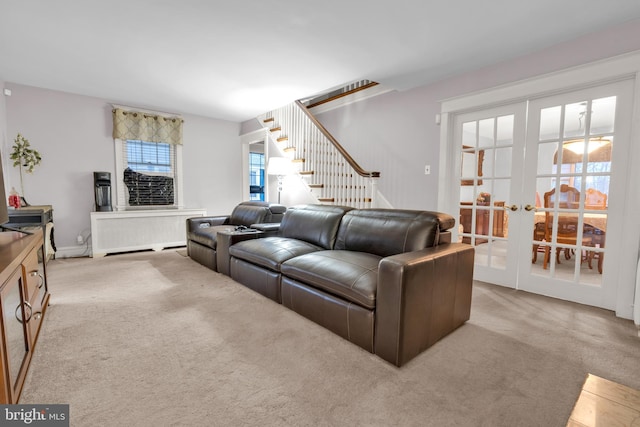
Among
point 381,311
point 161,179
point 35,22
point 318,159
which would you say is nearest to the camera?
point 381,311

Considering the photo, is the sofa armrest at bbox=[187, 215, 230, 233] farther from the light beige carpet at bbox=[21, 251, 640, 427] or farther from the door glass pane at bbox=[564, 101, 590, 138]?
the door glass pane at bbox=[564, 101, 590, 138]

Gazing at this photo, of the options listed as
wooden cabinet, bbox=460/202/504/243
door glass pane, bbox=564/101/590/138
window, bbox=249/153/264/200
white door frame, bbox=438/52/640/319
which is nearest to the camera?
white door frame, bbox=438/52/640/319

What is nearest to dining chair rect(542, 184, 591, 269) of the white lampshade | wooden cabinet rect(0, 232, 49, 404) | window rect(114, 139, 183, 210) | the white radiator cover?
the white lampshade

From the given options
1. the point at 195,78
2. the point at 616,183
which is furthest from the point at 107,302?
the point at 616,183

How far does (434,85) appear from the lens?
3807 mm

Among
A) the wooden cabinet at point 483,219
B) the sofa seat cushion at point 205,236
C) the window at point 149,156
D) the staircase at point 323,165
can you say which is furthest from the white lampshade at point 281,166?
the wooden cabinet at point 483,219

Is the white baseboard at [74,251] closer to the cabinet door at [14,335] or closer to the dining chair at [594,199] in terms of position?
the cabinet door at [14,335]

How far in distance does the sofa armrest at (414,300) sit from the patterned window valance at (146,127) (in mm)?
4870

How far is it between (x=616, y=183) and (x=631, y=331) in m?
1.21

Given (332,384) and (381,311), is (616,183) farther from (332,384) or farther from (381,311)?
(332,384)

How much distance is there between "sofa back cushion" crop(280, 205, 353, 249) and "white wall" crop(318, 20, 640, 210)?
1.54 meters

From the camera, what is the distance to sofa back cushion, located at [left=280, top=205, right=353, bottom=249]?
2959mm

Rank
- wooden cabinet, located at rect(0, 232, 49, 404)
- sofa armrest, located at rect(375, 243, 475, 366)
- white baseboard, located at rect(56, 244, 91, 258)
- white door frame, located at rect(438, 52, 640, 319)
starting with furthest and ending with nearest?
1. white baseboard, located at rect(56, 244, 91, 258)
2. white door frame, located at rect(438, 52, 640, 319)
3. sofa armrest, located at rect(375, 243, 475, 366)
4. wooden cabinet, located at rect(0, 232, 49, 404)

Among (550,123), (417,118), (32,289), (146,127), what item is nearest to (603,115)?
(550,123)
